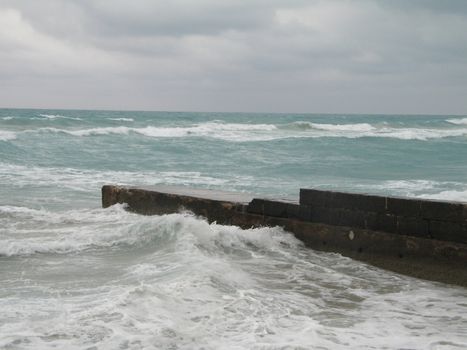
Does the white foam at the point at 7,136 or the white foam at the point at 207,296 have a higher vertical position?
the white foam at the point at 7,136

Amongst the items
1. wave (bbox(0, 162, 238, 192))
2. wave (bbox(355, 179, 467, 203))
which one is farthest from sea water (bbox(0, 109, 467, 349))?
wave (bbox(0, 162, 238, 192))

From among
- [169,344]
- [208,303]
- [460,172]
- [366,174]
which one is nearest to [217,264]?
[208,303]

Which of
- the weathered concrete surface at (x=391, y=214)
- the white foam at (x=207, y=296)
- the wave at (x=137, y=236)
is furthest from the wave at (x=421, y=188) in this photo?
the white foam at (x=207, y=296)

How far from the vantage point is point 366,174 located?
69.6ft

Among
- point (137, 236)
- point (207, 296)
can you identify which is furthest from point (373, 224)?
point (137, 236)

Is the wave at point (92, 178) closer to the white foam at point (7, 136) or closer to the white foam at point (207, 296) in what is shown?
the white foam at point (207, 296)

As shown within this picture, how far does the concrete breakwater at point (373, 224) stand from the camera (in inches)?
269

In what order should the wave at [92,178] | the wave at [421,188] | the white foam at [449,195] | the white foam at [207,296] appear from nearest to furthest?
the white foam at [207,296] → the white foam at [449,195] → the wave at [421,188] → the wave at [92,178]

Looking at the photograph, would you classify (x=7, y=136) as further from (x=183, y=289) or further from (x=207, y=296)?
(x=207, y=296)

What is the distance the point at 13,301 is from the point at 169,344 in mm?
1725

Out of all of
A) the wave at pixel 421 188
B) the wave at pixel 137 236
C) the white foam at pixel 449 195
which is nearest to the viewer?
the wave at pixel 137 236

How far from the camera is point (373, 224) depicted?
7.48 meters

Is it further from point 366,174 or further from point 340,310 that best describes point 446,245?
point 366,174

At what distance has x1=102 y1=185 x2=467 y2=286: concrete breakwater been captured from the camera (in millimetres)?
6844
